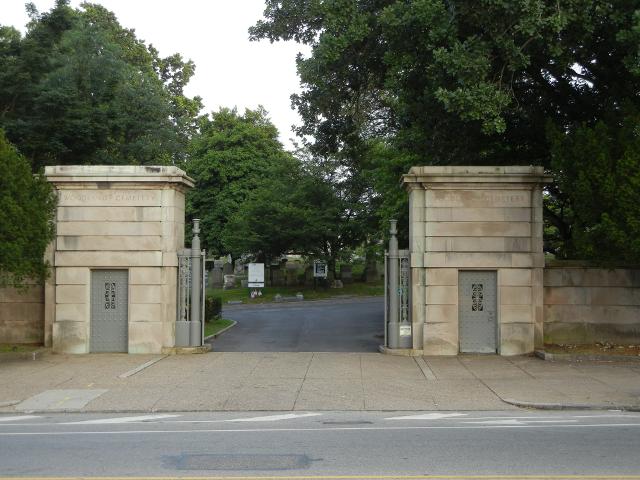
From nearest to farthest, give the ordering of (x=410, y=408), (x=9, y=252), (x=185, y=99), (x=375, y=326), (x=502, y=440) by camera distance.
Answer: (x=502, y=440) < (x=410, y=408) < (x=9, y=252) < (x=375, y=326) < (x=185, y=99)

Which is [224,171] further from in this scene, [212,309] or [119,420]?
[119,420]

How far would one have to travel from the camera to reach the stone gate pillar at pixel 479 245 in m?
17.7

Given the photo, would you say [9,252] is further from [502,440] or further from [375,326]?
[375,326]

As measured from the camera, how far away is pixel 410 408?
470 inches

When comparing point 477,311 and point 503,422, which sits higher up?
point 477,311

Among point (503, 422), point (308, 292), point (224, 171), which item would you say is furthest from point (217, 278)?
point (503, 422)

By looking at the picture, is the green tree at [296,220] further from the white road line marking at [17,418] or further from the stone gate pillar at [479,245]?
the white road line marking at [17,418]

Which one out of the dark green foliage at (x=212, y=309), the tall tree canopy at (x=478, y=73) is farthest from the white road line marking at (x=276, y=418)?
the dark green foliage at (x=212, y=309)

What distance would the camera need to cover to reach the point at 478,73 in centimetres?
1554

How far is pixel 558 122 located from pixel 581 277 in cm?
479

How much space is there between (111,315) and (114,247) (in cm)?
163

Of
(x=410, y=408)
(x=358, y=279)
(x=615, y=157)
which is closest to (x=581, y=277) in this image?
(x=615, y=157)

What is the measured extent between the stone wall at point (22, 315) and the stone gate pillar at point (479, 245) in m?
9.16

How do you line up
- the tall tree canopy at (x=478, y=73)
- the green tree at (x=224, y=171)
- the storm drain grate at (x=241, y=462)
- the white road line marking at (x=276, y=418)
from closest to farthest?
the storm drain grate at (x=241, y=462), the white road line marking at (x=276, y=418), the tall tree canopy at (x=478, y=73), the green tree at (x=224, y=171)
